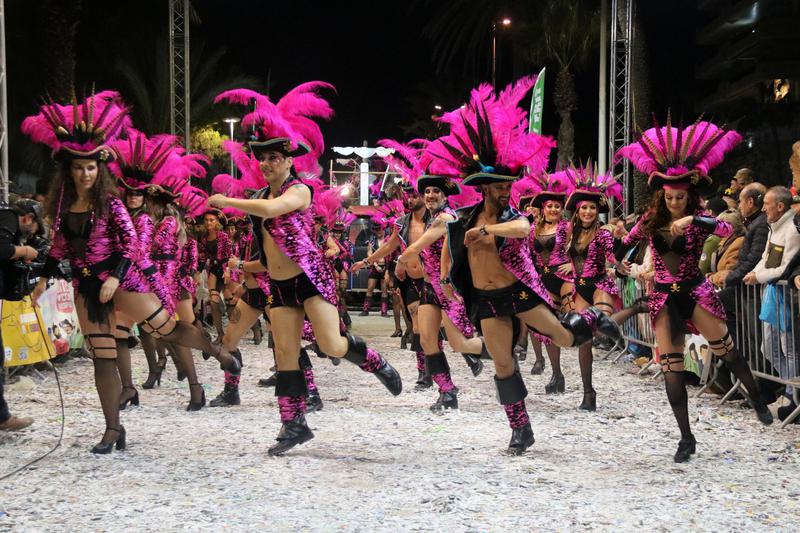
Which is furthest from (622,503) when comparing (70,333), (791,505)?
(70,333)

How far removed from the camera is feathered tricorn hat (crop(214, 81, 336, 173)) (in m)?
5.70

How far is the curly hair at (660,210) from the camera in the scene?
5730 mm

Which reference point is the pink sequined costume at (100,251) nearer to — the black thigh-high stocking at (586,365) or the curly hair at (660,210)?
the curly hair at (660,210)

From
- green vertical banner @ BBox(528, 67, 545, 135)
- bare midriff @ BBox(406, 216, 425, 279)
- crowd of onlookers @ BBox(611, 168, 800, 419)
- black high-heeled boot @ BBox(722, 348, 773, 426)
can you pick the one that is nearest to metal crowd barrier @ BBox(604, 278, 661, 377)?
crowd of onlookers @ BBox(611, 168, 800, 419)

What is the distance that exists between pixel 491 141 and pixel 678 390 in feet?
6.57

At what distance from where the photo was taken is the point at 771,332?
6996 mm

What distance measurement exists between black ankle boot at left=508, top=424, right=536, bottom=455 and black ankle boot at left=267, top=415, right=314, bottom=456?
133cm

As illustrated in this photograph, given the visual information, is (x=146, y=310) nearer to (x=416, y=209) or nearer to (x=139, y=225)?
(x=139, y=225)

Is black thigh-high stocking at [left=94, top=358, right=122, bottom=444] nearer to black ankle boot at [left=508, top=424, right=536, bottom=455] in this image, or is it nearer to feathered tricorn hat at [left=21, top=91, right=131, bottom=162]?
feathered tricorn hat at [left=21, top=91, right=131, bottom=162]

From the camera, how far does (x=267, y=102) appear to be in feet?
19.0

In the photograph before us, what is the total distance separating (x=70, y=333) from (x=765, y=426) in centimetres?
793

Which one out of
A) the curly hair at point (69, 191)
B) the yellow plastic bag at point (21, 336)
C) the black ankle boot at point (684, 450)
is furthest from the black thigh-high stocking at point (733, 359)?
the yellow plastic bag at point (21, 336)

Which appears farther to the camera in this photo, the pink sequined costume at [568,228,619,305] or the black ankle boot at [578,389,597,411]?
the pink sequined costume at [568,228,619,305]

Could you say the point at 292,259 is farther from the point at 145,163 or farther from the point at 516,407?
the point at 145,163
